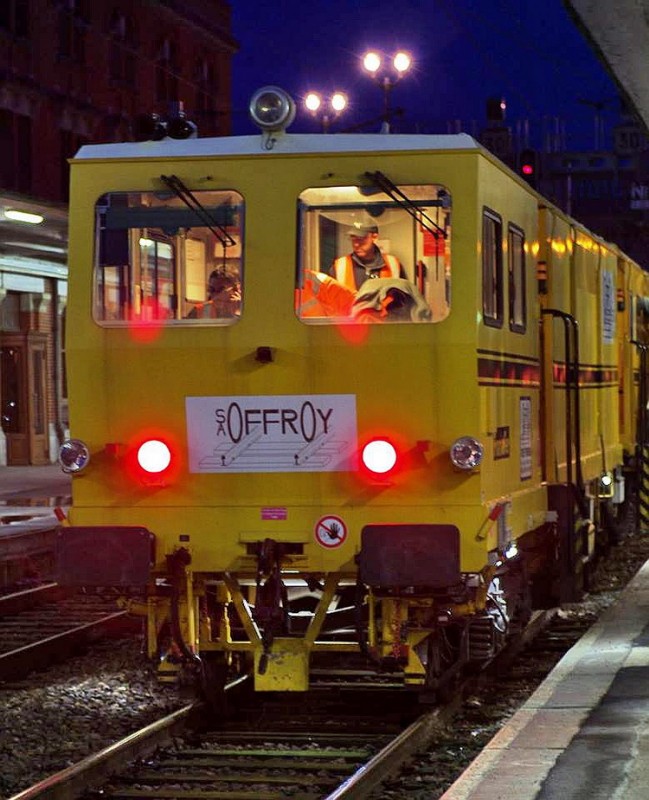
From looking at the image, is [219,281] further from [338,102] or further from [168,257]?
[338,102]

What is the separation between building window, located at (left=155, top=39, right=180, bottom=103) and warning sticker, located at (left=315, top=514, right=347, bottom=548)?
1403 inches

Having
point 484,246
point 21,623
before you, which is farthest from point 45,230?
point 484,246

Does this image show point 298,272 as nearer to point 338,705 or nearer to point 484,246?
point 484,246

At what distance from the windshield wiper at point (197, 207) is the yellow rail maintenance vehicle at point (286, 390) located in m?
0.01

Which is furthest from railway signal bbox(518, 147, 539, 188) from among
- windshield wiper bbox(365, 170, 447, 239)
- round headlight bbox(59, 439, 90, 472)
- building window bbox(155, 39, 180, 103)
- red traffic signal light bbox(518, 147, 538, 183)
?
building window bbox(155, 39, 180, 103)

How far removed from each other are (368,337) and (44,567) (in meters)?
10.8

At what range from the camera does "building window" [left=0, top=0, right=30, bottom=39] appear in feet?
119

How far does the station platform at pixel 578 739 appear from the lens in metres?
7.29

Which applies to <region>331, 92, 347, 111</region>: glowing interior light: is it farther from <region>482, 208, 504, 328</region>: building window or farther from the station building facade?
<region>482, 208, 504, 328</region>: building window

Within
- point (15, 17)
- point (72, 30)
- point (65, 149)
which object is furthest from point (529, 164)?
point (72, 30)

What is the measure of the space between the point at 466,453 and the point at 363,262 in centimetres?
124

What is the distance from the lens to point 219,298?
988 centimetres

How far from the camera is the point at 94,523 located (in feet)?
32.3

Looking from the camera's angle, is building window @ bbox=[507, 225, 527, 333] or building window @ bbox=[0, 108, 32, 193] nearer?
building window @ bbox=[507, 225, 527, 333]
